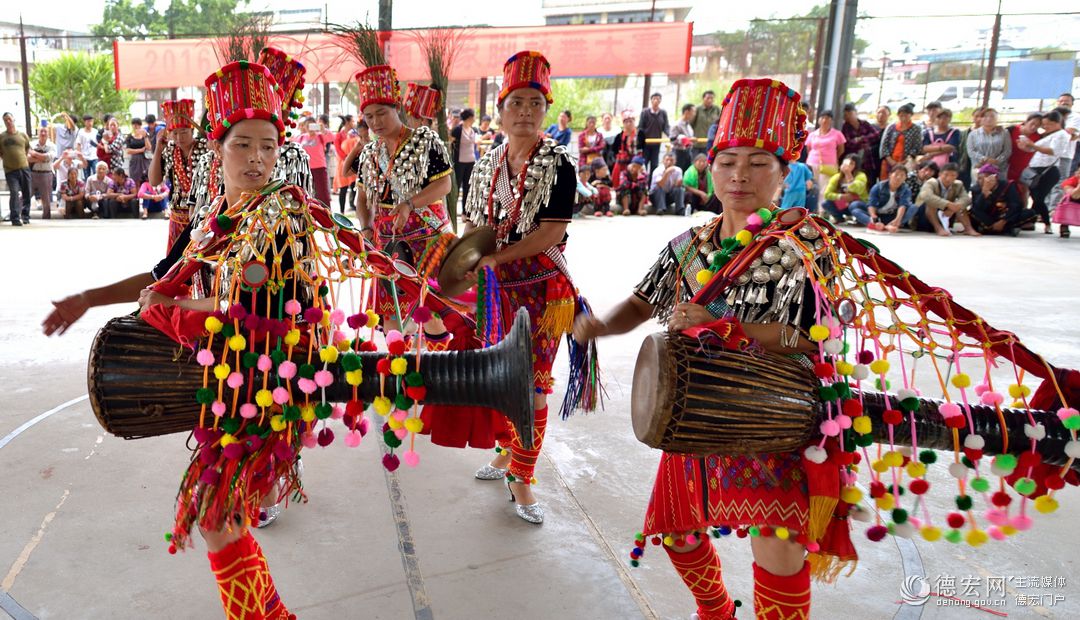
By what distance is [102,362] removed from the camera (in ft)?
5.38

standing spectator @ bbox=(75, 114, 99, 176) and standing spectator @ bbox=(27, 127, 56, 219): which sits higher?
standing spectator @ bbox=(75, 114, 99, 176)

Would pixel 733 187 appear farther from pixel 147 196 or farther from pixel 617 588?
pixel 147 196

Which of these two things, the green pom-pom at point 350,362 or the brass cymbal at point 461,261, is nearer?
the green pom-pom at point 350,362

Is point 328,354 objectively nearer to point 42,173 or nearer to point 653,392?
point 653,392

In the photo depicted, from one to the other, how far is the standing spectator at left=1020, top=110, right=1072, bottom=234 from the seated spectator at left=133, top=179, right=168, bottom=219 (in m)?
11.9

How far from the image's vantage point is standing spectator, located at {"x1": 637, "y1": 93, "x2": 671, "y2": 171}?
12.0 m

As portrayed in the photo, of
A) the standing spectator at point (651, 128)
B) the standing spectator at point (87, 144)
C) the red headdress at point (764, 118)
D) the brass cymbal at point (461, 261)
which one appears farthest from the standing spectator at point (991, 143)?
the standing spectator at point (87, 144)

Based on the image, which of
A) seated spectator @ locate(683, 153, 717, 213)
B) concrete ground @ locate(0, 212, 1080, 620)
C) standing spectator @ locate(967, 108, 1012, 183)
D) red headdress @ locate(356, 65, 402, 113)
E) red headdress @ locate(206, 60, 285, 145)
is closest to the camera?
red headdress @ locate(206, 60, 285, 145)

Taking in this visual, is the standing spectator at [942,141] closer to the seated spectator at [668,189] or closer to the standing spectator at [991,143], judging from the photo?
the standing spectator at [991,143]

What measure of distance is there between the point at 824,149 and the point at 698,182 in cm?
187

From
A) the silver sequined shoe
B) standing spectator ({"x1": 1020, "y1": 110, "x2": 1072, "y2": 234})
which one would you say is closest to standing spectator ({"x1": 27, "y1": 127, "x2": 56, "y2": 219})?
the silver sequined shoe

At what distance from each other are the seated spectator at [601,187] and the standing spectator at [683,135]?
3.74 ft

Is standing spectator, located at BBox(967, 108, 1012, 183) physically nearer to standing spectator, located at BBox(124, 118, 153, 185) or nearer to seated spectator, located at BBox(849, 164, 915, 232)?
seated spectator, located at BBox(849, 164, 915, 232)

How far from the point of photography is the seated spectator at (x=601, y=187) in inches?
464
